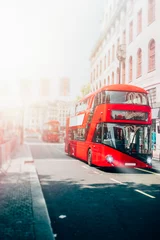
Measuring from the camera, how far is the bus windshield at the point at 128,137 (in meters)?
13.2

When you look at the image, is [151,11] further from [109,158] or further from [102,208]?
[102,208]

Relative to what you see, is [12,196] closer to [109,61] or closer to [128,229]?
[128,229]

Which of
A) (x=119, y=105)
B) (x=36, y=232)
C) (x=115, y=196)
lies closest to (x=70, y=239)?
(x=36, y=232)

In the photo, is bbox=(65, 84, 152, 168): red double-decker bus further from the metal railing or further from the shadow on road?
the metal railing

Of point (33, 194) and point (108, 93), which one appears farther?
point (108, 93)

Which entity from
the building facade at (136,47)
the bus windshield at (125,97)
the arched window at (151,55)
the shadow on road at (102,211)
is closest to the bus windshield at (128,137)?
the bus windshield at (125,97)

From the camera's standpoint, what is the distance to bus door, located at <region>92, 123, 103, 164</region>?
13.8 meters

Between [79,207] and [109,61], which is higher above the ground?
[109,61]

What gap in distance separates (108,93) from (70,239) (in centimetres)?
990

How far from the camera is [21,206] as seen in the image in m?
6.25

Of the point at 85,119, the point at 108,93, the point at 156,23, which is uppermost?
the point at 156,23

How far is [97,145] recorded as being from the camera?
1418 cm

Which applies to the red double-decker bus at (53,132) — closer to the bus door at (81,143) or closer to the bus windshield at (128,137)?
the bus door at (81,143)

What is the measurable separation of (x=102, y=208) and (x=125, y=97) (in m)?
8.10
